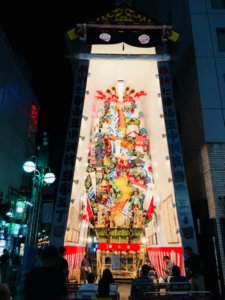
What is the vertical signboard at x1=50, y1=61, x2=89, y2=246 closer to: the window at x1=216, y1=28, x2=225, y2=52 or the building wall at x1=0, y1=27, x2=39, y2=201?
the window at x1=216, y1=28, x2=225, y2=52

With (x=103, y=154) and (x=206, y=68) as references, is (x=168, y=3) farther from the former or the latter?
(x=103, y=154)

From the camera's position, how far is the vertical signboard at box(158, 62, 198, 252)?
7777 millimetres

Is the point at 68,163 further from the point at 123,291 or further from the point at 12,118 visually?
the point at 12,118

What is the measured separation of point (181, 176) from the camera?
27.7 feet

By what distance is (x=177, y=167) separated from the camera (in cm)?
860

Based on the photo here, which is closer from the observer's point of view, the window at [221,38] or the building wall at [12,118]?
Answer: the window at [221,38]

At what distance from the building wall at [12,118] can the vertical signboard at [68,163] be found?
Answer: 13657mm

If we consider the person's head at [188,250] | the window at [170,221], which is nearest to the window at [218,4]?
the window at [170,221]

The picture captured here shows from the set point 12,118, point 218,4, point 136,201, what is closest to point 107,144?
point 136,201

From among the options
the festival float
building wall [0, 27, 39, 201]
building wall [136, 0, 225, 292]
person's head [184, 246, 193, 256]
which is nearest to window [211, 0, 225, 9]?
building wall [136, 0, 225, 292]

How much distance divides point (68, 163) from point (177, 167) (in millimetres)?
3642

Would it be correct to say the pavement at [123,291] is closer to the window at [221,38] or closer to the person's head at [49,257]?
the person's head at [49,257]

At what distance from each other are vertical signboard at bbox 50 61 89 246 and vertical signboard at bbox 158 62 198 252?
3.10 m

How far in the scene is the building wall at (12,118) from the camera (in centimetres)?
2198
